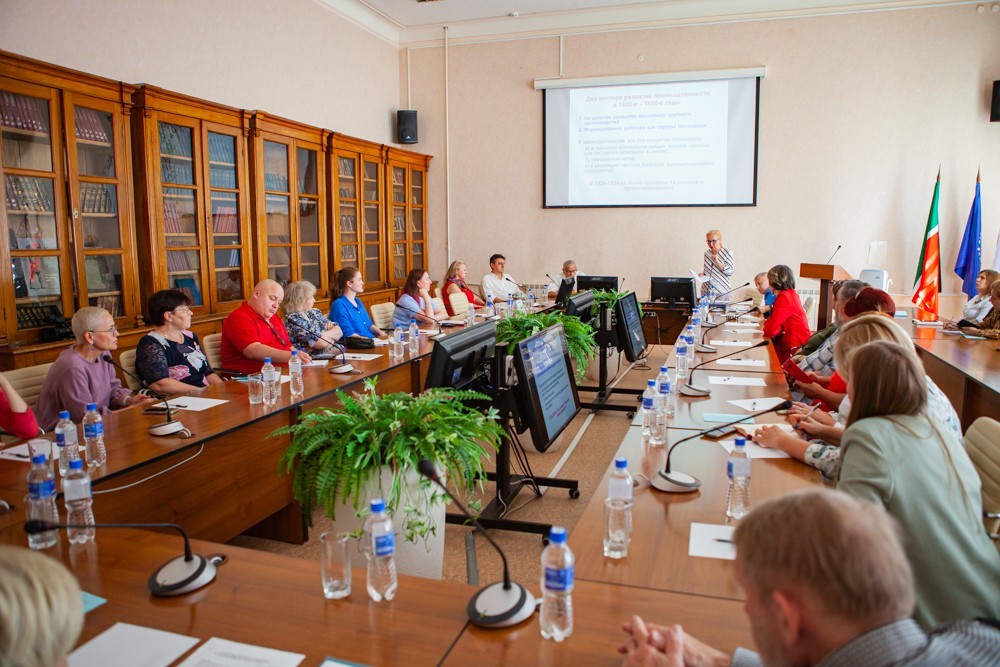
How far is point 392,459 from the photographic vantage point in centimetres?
213

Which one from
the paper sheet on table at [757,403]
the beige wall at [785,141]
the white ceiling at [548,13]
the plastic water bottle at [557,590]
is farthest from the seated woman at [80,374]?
the beige wall at [785,141]

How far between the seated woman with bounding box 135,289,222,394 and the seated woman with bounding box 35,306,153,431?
14.0 inches

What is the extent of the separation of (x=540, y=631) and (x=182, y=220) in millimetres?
5066

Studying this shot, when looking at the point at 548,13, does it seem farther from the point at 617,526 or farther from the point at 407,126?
the point at 617,526

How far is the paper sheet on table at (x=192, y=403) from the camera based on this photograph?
320cm

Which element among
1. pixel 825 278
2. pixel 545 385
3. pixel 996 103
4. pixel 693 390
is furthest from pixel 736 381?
pixel 996 103

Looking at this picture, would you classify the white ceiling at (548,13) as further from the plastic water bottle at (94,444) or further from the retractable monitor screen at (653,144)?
the plastic water bottle at (94,444)

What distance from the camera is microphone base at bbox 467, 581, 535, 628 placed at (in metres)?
1.41

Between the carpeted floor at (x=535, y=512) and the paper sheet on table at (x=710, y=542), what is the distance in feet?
4.19

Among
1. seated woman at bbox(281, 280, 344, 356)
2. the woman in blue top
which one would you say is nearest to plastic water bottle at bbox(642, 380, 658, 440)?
seated woman at bbox(281, 280, 344, 356)

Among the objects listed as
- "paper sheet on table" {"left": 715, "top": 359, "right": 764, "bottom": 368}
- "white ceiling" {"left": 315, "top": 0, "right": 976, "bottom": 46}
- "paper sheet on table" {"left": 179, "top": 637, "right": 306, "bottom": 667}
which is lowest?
"paper sheet on table" {"left": 179, "top": 637, "right": 306, "bottom": 667}

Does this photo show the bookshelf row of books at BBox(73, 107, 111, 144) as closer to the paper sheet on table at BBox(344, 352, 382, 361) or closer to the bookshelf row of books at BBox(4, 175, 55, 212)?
the bookshelf row of books at BBox(4, 175, 55, 212)

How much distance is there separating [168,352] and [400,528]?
2.35 m

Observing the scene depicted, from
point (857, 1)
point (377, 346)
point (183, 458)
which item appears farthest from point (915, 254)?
point (183, 458)
